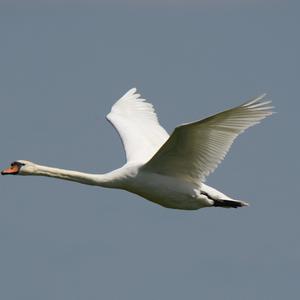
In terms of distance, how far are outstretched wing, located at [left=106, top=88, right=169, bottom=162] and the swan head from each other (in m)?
2.02

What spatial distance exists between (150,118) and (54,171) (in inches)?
183

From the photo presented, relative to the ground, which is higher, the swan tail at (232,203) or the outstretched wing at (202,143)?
the outstretched wing at (202,143)

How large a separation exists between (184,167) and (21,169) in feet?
10.0

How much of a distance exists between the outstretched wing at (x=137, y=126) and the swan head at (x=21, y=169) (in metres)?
2.02

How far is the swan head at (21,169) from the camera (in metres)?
22.0

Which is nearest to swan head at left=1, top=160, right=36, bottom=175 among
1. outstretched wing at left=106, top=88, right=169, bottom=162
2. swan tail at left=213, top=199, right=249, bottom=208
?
Result: outstretched wing at left=106, top=88, right=169, bottom=162

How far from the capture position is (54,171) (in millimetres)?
21734

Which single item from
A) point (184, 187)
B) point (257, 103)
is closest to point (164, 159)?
point (184, 187)

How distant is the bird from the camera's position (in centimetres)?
1995

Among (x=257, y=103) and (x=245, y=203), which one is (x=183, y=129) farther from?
(x=245, y=203)

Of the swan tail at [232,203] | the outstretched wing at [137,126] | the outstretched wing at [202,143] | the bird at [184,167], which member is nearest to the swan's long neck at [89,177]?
the bird at [184,167]

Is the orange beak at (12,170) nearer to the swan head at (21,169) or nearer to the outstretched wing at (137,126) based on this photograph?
the swan head at (21,169)

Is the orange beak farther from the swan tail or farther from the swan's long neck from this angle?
the swan tail

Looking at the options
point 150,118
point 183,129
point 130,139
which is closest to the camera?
point 183,129
